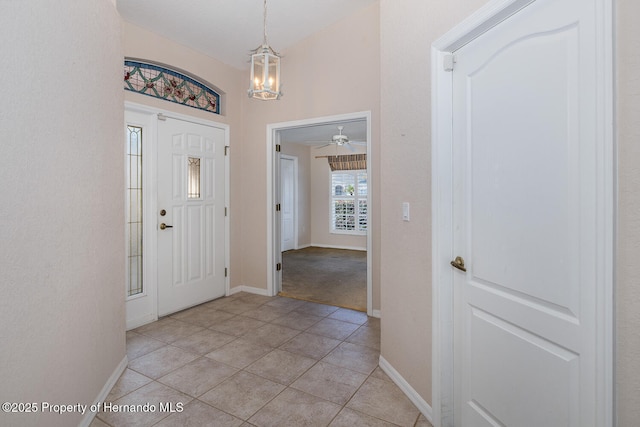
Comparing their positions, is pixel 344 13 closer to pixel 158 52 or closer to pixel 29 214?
pixel 158 52

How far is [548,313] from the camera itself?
116 centimetres

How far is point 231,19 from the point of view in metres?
3.03

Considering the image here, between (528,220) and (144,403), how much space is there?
2279 millimetres

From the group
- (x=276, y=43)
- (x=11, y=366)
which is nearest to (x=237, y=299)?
(x=11, y=366)

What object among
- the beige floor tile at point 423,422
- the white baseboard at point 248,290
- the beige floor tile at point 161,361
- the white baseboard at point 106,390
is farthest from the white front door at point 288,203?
the beige floor tile at point 423,422

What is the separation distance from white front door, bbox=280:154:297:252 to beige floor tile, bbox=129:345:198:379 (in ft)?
16.0

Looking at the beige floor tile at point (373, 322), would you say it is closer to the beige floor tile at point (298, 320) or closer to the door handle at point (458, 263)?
the beige floor tile at point (298, 320)

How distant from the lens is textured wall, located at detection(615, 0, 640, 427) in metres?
0.88

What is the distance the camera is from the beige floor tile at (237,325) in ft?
9.84

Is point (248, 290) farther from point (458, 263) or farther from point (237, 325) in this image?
point (458, 263)

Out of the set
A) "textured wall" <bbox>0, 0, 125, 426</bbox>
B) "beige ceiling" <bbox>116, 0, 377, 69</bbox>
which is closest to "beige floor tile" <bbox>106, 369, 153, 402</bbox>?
"textured wall" <bbox>0, 0, 125, 426</bbox>

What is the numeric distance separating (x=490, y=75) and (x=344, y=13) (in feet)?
7.99

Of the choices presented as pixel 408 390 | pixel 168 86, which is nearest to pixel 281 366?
pixel 408 390

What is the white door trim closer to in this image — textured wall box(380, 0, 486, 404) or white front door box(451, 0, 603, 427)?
textured wall box(380, 0, 486, 404)
